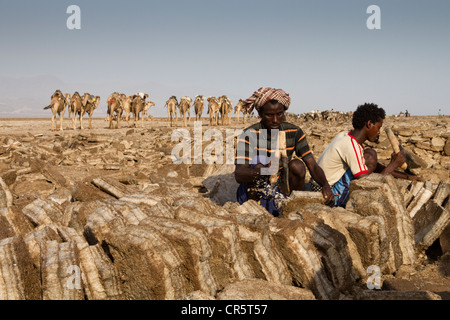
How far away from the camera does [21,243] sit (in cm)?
254

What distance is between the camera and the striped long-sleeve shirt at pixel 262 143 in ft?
14.3

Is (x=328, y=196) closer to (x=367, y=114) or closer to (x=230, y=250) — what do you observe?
(x=367, y=114)

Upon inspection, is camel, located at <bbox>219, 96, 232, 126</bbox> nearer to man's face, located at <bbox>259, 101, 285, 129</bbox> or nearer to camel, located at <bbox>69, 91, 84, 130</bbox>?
camel, located at <bbox>69, 91, 84, 130</bbox>

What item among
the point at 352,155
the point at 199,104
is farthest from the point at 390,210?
the point at 199,104

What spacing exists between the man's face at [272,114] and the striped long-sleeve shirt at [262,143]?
12 cm

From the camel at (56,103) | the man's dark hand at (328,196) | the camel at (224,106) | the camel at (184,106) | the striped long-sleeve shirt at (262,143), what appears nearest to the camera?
the man's dark hand at (328,196)

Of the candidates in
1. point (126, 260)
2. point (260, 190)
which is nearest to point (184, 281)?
point (126, 260)

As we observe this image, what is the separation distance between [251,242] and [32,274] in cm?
160

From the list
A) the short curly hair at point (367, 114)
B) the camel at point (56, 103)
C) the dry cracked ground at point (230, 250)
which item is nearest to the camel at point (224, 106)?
the camel at point (56, 103)

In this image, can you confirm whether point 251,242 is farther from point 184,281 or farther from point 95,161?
point 95,161

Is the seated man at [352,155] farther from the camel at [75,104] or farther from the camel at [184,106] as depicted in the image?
the camel at [184,106]

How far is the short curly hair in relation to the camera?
4539mm

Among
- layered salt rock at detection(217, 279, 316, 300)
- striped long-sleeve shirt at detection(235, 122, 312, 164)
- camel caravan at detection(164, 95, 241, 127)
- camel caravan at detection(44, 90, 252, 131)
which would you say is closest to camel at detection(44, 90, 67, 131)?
camel caravan at detection(44, 90, 252, 131)
